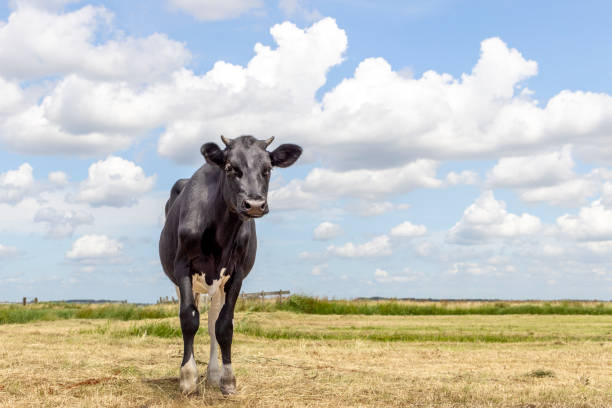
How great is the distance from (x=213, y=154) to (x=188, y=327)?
2127 mm

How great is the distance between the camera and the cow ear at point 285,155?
7527 mm

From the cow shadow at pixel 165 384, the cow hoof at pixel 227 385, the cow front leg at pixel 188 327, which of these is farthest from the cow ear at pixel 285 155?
the cow shadow at pixel 165 384

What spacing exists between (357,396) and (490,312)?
31.0m

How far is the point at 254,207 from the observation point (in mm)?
6457

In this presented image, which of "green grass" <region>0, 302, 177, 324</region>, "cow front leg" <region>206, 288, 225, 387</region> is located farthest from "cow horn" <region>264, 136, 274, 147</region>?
"green grass" <region>0, 302, 177, 324</region>

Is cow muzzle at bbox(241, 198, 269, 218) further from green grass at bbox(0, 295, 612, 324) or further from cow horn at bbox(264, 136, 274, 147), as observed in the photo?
green grass at bbox(0, 295, 612, 324)

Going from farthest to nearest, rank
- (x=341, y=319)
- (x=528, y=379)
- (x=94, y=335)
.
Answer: (x=341, y=319)
(x=94, y=335)
(x=528, y=379)

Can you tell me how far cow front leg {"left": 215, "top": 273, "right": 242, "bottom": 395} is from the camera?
309 inches

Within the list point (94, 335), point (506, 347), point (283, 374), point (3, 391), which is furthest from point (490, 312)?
point (3, 391)

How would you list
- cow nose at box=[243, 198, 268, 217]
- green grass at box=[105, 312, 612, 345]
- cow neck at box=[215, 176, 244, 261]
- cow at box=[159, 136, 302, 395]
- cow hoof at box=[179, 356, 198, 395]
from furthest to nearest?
1. green grass at box=[105, 312, 612, 345]
2. cow hoof at box=[179, 356, 198, 395]
3. cow neck at box=[215, 176, 244, 261]
4. cow at box=[159, 136, 302, 395]
5. cow nose at box=[243, 198, 268, 217]

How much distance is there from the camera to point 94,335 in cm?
1595

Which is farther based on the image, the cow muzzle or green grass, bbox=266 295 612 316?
green grass, bbox=266 295 612 316

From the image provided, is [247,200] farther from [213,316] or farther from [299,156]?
[213,316]

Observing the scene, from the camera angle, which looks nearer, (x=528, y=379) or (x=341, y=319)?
(x=528, y=379)
